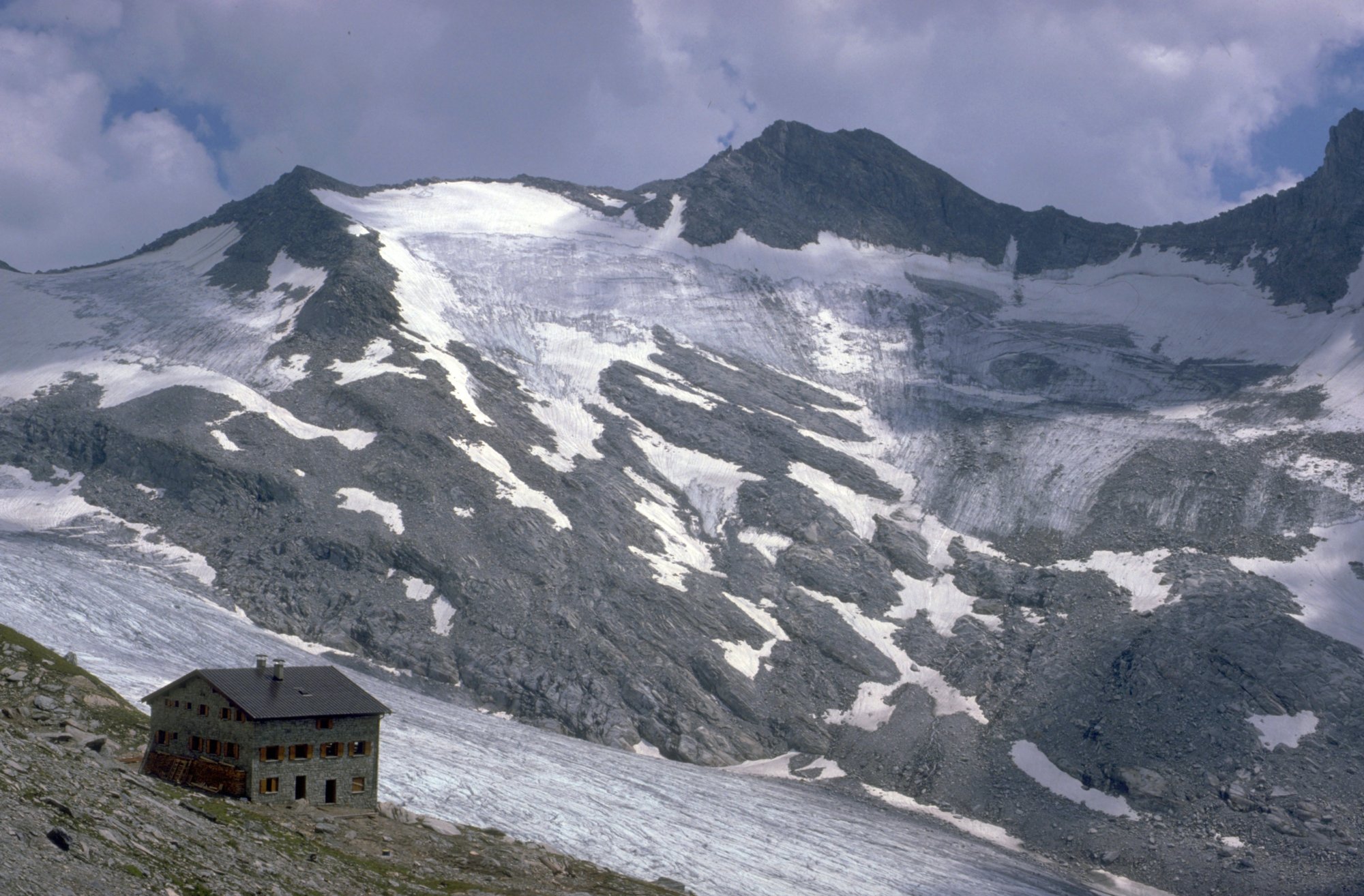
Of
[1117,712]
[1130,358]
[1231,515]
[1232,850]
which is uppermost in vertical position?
[1130,358]

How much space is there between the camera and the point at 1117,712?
97250 mm

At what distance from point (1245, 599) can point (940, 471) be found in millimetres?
37772

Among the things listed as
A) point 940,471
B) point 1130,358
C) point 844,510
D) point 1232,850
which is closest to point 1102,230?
point 1130,358

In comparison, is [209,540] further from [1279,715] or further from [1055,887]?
[1279,715]

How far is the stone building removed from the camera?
46781 mm

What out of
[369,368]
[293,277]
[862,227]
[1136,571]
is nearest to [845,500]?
[1136,571]

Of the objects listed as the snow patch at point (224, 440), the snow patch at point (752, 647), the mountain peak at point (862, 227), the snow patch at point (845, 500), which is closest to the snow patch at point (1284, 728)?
the snow patch at point (752, 647)

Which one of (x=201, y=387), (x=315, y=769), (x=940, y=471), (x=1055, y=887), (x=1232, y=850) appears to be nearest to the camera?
→ (x=315, y=769)

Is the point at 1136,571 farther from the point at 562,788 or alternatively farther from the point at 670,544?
the point at 562,788

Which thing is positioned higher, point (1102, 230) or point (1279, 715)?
point (1102, 230)

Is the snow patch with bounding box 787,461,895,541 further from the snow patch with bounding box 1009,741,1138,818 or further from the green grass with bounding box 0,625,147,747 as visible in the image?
the green grass with bounding box 0,625,147,747

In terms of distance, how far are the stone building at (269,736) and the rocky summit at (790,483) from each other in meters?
41.3


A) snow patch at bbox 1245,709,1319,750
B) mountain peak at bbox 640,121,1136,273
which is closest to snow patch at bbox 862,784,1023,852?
snow patch at bbox 1245,709,1319,750

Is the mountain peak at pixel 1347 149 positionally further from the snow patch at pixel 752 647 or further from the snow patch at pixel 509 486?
the snow patch at pixel 509 486
